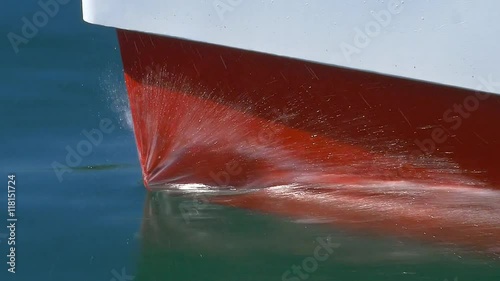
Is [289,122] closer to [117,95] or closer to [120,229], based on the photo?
[120,229]

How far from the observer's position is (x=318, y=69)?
366cm

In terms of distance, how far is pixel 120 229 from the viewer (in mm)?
3621

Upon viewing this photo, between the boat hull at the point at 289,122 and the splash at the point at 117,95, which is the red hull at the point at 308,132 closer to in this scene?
the boat hull at the point at 289,122

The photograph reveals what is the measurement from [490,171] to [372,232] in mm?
590

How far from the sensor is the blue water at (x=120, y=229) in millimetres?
3229

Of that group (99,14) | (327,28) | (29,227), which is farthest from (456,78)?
(29,227)

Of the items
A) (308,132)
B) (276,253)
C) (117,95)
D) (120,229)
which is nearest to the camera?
(276,253)

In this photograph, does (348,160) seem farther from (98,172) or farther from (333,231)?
(98,172)

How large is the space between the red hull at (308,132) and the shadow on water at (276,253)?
17cm

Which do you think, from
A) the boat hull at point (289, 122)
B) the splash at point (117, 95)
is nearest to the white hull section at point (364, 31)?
the boat hull at point (289, 122)

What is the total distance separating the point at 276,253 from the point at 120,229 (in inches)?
25.8

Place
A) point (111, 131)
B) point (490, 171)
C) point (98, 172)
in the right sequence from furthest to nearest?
point (111, 131)
point (98, 172)
point (490, 171)

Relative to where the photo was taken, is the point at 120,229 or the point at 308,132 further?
the point at 308,132

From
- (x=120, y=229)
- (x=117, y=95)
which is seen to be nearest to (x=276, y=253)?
(x=120, y=229)
